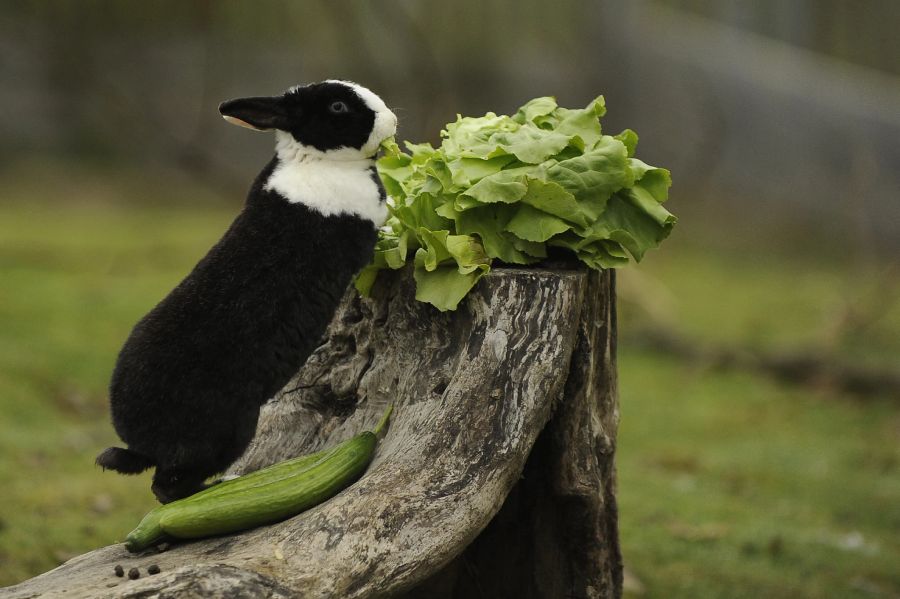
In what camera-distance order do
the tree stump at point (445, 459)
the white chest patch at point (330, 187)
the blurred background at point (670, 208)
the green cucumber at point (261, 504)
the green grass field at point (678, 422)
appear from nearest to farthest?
the tree stump at point (445, 459), the green cucumber at point (261, 504), the white chest patch at point (330, 187), the green grass field at point (678, 422), the blurred background at point (670, 208)

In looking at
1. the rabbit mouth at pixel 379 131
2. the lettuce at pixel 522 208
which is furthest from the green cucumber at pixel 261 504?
the rabbit mouth at pixel 379 131

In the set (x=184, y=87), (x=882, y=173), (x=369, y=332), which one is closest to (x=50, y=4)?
(x=184, y=87)

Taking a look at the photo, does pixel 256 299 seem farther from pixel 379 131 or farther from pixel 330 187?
pixel 379 131

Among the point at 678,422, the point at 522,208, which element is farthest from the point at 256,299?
the point at 678,422

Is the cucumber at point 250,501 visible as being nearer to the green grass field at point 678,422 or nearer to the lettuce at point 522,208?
the lettuce at point 522,208

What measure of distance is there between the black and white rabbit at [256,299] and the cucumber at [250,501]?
0.13 meters

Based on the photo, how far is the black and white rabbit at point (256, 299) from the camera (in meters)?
3.07

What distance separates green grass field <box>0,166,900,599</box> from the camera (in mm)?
5125

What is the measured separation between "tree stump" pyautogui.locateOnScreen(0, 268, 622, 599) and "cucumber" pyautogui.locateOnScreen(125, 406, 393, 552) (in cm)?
5

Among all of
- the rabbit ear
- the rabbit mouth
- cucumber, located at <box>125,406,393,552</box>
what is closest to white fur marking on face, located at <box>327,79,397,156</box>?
the rabbit mouth

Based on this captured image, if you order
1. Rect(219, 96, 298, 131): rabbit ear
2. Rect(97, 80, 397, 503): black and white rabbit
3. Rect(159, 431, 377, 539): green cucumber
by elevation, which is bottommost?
Rect(159, 431, 377, 539): green cucumber

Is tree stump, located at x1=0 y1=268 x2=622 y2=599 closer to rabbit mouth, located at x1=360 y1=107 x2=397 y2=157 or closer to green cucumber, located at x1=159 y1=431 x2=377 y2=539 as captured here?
green cucumber, located at x1=159 y1=431 x2=377 y2=539

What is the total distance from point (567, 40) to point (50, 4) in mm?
6413

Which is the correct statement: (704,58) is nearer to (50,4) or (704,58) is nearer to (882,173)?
(882,173)
